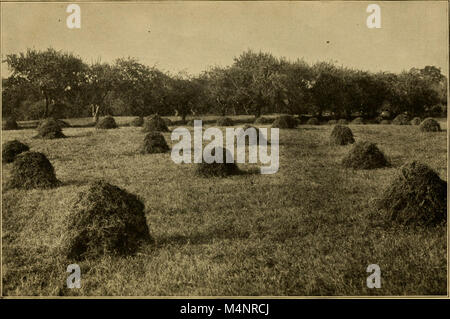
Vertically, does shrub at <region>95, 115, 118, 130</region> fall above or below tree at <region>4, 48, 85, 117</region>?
below

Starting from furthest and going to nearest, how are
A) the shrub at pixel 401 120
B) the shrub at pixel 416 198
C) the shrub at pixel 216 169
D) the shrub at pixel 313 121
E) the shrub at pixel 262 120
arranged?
1. the shrub at pixel 401 120
2. the shrub at pixel 313 121
3. the shrub at pixel 262 120
4. the shrub at pixel 216 169
5. the shrub at pixel 416 198

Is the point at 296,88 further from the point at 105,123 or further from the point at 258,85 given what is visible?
the point at 105,123

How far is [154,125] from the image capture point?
20.5m

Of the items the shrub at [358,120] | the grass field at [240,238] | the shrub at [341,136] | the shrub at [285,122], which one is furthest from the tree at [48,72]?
the shrub at [358,120]

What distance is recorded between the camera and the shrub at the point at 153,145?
1661cm

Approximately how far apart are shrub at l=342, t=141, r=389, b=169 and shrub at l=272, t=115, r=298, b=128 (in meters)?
5.94

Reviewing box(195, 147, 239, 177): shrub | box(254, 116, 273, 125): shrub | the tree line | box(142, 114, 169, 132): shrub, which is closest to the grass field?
box(195, 147, 239, 177): shrub

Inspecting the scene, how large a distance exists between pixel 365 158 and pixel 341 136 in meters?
3.66

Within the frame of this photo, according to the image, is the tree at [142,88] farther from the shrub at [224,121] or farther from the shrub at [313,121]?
the shrub at [313,121]

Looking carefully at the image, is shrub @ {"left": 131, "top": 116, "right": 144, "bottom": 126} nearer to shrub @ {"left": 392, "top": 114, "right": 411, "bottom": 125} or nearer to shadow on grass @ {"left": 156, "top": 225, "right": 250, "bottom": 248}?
shadow on grass @ {"left": 156, "top": 225, "right": 250, "bottom": 248}

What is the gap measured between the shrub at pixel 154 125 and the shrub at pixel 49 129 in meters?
4.58

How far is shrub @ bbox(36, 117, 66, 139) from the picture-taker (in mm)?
16203

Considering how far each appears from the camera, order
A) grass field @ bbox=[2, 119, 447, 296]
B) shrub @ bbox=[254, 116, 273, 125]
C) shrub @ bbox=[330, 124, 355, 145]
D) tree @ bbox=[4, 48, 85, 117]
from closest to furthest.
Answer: grass field @ bbox=[2, 119, 447, 296]
tree @ bbox=[4, 48, 85, 117]
shrub @ bbox=[330, 124, 355, 145]
shrub @ bbox=[254, 116, 273, 125]

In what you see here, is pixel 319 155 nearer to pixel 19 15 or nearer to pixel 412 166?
pixel 412 166
